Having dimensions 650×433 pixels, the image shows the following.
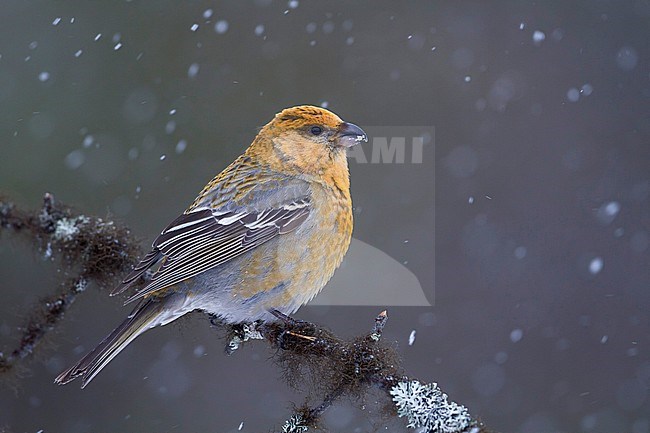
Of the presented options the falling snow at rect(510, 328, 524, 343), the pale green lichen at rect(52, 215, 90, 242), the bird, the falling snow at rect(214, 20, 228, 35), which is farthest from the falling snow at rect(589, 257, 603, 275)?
the pale green lichen at rect(52, 215, 90, 242)

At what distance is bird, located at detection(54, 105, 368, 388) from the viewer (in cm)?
402

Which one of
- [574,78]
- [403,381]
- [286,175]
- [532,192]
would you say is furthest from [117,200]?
[403,381]

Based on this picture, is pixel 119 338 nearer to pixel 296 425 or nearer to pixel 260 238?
pixel 260 238

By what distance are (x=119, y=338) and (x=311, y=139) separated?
1386 millimetres

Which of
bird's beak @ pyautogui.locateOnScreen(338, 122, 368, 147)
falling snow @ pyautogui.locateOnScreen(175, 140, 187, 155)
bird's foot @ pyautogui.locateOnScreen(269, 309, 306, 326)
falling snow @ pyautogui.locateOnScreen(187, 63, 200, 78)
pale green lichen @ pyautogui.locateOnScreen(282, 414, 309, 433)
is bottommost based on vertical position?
falling snow @ pyautogui.locateOnScreen(175, 140, 187, 155)

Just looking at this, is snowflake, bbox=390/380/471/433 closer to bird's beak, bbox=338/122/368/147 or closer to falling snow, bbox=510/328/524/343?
bird's beak, bbox=338/122/368/147

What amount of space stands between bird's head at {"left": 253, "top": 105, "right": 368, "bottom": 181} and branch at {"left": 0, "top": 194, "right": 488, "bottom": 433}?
0.85m

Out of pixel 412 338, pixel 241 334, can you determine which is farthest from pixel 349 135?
pixel 412 338

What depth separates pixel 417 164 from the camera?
7.55 m

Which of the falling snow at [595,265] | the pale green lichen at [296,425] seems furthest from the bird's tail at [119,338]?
the falling snow at [595,265]

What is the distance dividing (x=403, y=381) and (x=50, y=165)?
484 cm

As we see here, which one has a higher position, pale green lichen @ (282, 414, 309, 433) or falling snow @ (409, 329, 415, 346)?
pale green lichen @ (282, 414, 309, 433)

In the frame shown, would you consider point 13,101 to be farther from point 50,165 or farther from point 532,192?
point 532,192

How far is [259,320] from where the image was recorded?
4.11 m
